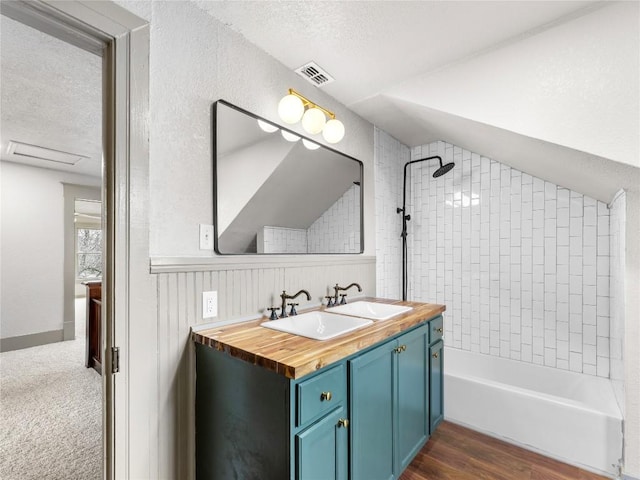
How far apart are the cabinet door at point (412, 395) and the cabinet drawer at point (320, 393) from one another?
505 millimetres

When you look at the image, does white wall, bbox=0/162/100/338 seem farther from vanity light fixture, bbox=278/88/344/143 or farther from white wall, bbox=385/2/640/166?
white wall, bbox=385/2/640/166

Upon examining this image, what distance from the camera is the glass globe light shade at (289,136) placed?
187 cm

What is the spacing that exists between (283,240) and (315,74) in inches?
42.2

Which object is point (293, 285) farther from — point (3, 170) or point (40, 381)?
point (3, 170)

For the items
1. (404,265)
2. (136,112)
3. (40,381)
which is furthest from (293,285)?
(40,381)

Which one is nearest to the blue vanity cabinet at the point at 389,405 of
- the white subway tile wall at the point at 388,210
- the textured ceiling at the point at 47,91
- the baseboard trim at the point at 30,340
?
the white subway tile wall at the point at 388,210

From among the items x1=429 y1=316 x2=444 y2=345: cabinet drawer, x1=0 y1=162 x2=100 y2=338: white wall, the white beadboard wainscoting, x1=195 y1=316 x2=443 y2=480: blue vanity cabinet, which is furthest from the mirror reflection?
x1=0 y1=162 x2=100 y2=338: white wall

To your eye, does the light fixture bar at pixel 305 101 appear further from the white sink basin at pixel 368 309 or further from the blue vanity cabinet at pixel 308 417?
the blue vanity cabinet at pixel 308 417

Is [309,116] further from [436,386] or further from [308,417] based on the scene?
[436,386]

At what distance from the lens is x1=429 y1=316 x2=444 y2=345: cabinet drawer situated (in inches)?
78.3

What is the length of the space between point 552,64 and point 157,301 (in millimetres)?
2157

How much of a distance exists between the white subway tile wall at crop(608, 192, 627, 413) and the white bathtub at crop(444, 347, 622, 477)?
0.16 meters

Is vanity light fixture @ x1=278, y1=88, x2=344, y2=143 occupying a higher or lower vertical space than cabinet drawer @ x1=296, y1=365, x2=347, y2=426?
higher

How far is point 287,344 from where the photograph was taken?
1.22 metres
